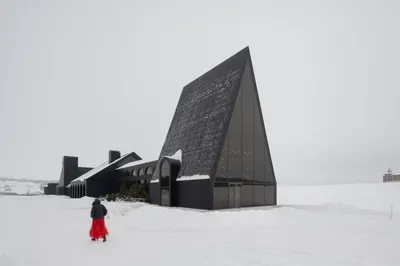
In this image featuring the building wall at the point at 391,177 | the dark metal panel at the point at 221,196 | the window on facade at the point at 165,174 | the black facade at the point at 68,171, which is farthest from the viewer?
the building wall at the point at 391,177

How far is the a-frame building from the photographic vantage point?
75.0 feet

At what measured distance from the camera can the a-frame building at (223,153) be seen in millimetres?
22859

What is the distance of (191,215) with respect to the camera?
16438 millimetres

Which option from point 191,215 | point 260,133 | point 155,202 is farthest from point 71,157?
point 191,215

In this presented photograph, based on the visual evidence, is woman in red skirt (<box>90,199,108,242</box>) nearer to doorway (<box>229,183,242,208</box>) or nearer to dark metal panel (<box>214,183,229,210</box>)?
dark metal panel (<box>214,183,229,210</box>)

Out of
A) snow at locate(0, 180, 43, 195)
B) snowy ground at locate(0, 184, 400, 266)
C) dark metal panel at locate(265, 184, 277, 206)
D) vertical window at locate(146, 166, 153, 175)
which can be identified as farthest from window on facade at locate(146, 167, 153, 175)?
snow at locate(0, 180, 43, 195)

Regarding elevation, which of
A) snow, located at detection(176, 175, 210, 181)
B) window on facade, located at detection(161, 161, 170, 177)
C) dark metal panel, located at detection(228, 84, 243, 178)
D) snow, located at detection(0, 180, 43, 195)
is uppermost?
dark metal panel, located at detection(228, 84, 243, 178)

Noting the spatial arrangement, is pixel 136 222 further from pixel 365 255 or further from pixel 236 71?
pixel 236 71

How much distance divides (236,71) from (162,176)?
1258 cm

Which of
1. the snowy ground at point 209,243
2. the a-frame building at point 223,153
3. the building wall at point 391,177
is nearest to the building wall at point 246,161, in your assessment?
the a-frame building at point 223,153

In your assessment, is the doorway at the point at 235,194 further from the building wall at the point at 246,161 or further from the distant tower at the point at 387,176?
the distant tower at the point at 387,176

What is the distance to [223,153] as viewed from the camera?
2295 cm

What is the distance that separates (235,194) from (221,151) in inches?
157

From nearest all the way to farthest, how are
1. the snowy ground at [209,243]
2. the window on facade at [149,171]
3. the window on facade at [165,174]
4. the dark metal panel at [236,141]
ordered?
the snowy ground at [209,243] → the dark metal panel at [236,141] → the window on facade at [165,174] → the window on facade at [149,171]
